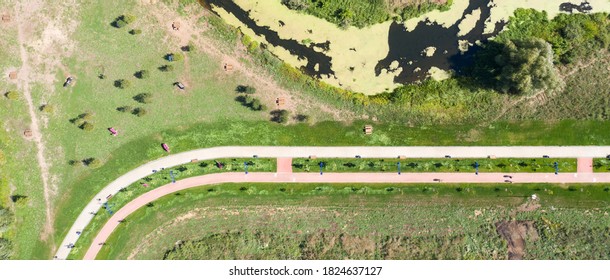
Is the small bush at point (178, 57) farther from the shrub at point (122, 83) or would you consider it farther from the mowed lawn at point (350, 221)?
the mowed lawn at point (350, 221)

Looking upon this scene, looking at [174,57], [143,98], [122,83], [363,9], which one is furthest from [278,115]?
[122,83]

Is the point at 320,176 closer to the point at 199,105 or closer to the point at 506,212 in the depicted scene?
the point at 199,105

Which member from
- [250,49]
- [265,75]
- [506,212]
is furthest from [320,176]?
[506,212]

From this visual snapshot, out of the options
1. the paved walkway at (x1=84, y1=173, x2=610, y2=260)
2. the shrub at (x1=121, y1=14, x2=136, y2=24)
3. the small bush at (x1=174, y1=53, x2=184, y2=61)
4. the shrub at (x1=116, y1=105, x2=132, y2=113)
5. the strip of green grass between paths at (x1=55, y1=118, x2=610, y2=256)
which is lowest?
the paved walkway at (x1=84, y1=173, x2=610, y2=260)

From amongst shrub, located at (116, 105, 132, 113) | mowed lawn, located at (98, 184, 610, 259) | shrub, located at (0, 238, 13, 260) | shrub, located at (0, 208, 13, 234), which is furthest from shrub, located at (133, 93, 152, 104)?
shrub, located at (0, 238, 13, 260)

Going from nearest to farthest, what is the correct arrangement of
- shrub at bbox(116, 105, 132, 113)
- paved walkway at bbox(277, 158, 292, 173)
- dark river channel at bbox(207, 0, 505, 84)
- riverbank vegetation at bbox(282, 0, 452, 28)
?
shrub at bbox(116, 105, 132, 113) < riverbank vegetation at bbox(282, 0, 452, 28) < paved walkway at bbox(277, 158, 292, 173) < dark river channel at bbox(207, 0, 505, 84)

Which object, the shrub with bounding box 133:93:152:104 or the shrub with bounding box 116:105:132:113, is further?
the shrub with bounding box 116:105:132:113

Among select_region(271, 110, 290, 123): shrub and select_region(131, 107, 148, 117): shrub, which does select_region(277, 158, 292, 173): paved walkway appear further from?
select_region(131, 107, 148, 117): shrub
